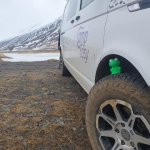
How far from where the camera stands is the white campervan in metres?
2.12

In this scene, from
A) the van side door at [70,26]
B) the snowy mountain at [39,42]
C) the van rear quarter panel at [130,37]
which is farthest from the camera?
the snowy mountain at [39,42]

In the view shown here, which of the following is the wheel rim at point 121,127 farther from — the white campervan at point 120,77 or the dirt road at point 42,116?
the dirt road at point 42,116

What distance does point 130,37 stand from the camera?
7.41ft

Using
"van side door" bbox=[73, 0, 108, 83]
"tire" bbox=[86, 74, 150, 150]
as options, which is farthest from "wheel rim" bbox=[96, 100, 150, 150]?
"van side door" bbox=[73, 0, 108, 83]

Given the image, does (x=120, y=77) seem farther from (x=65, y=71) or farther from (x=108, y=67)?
(x=65, y=71)

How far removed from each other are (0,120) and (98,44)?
7.05 ft

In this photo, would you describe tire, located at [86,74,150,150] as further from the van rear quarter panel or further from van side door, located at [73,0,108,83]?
van side door, located at [73,0,108,83]

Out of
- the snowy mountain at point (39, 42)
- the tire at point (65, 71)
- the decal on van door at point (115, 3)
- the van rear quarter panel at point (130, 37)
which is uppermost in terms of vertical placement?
the decal on van door at point (115, 3)

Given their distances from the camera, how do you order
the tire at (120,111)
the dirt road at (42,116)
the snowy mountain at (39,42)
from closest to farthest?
1. the tire at (120,111)
2. the dirt road at (42,116)
3. the snowy mountain at (39,42)

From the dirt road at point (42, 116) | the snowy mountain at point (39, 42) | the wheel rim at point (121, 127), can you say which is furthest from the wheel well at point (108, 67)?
the snowy mountain at point (39, 42)

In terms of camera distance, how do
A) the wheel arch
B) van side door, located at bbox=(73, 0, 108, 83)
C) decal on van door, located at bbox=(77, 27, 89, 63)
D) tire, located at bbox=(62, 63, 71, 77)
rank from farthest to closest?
tire, located at bbox=(62, 63, 71, 77) → decal on van door, located at bbox=(77, 27, 89, 63) → van side door, located at bbox=(73, 0, 108, 83) → the wheel arch

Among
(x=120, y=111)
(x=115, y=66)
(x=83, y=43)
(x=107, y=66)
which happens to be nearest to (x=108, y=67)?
(x=107, y=66)

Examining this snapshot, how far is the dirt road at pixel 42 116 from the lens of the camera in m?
3.64

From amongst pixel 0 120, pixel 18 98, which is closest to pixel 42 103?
pixel 18 98
